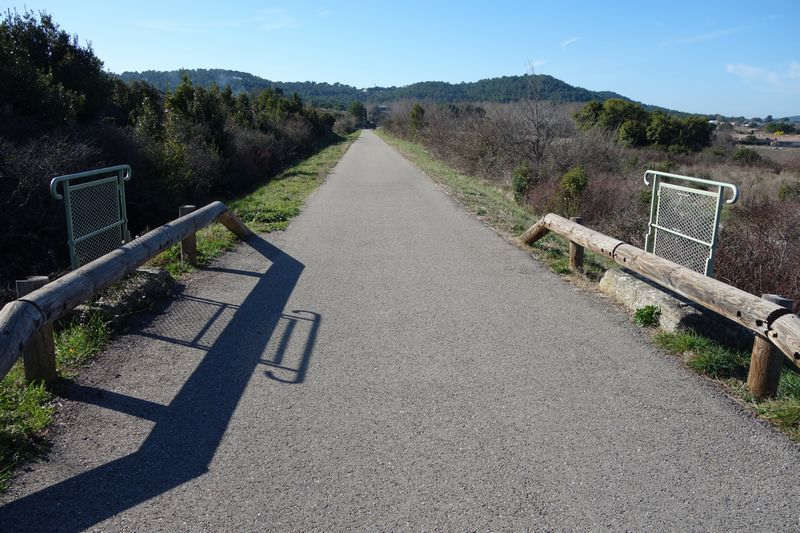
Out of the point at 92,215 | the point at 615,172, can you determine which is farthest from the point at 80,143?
the point at 615,172

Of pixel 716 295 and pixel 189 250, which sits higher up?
pixel 716 295

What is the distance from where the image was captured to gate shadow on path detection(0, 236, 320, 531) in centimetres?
332

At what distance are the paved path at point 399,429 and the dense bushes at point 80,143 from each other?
692 centimetres

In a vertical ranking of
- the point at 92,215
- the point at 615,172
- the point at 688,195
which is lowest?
the point at 615,172

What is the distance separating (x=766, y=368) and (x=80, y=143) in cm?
1471

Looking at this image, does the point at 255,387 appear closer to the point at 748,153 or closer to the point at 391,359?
the point at 391,359

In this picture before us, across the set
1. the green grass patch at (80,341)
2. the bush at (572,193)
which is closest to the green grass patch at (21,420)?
the green grass patch at (80,341)

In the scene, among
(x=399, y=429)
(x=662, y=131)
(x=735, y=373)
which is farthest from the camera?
(x=662, y=131)

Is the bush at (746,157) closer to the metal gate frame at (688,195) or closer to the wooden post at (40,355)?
the metal gate frame at (688,195)

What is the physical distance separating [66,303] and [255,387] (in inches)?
65.4

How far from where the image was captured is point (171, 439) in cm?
412

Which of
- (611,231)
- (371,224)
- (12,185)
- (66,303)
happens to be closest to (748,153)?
(611,231)

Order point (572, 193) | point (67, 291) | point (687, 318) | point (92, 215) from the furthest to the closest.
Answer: point (572, 193) < point (92, 215) < point (687, 318) < point (67, 291)

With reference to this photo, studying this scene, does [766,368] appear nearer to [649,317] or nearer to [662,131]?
[649,317]
